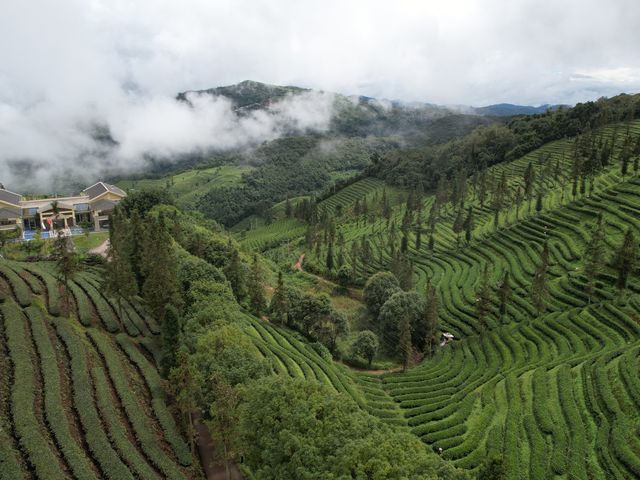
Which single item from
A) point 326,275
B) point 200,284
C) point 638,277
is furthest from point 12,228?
point 638,277

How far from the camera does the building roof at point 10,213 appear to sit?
3063 inches

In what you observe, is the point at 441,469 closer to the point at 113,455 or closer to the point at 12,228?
the point at 113,455

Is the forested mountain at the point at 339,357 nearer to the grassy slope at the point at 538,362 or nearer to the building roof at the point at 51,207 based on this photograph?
the grassy slope at the point at 538,362

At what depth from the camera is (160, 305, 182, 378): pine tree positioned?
35094 mm

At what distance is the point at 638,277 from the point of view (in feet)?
181

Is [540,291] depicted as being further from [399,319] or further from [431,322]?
[399,319]

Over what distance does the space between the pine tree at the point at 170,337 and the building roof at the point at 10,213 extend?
5927cm

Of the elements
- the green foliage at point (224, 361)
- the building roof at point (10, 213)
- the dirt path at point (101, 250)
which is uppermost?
the building roof at point (10, 213)

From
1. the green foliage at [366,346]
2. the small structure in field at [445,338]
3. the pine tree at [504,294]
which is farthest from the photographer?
the small structure in field at [445,338]

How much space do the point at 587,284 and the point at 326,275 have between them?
1988 inches

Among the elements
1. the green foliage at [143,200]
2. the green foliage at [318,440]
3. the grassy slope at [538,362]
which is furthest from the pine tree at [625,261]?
the green foliage at [143,200]

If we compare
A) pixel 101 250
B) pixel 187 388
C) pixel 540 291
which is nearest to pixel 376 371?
pixel 540 291

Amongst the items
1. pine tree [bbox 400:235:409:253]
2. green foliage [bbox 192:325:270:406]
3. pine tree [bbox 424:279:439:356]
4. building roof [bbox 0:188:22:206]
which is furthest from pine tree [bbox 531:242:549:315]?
building roof [bbox 0:188:22:206]

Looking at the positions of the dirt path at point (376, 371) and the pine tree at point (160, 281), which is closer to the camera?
the pine tree at point (160, 281)
